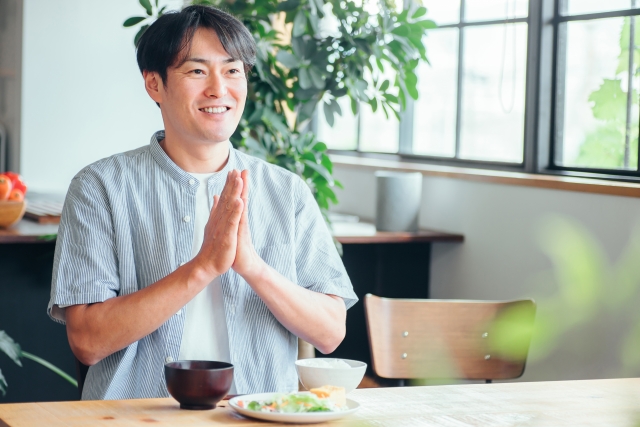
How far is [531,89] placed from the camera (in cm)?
324

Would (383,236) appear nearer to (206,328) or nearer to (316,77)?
(316,77)

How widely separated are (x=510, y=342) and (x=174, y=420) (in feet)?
2.85

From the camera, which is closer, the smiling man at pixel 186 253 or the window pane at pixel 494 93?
the smiling man at pixel 186 253

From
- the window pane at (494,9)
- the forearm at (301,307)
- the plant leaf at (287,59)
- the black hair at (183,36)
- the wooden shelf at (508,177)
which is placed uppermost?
the window pane at (494,9)

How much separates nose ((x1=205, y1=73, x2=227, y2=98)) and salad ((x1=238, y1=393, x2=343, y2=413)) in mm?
711

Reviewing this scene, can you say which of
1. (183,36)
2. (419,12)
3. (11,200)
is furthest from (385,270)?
(183,36)

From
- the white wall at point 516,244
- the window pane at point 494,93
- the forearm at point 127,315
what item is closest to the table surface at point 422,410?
the forearm at point 127,315

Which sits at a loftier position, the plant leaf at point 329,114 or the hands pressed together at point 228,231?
the plant leaf at point 329,114

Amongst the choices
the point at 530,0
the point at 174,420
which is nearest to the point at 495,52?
the point at 530,0

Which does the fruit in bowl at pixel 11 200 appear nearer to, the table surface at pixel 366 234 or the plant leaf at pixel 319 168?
the table surface at pixel 366 234

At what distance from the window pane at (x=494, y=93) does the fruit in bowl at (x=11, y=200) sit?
1837 millimetres

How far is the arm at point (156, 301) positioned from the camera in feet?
4.89

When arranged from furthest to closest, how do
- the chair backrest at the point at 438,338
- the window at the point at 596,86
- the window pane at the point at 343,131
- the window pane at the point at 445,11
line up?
the window pane at the point at 343,131, the window pane at the point at 445,11, the window at the point at 596,86, the chair backrest at the point at 438,338

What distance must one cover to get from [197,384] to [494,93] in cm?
262
